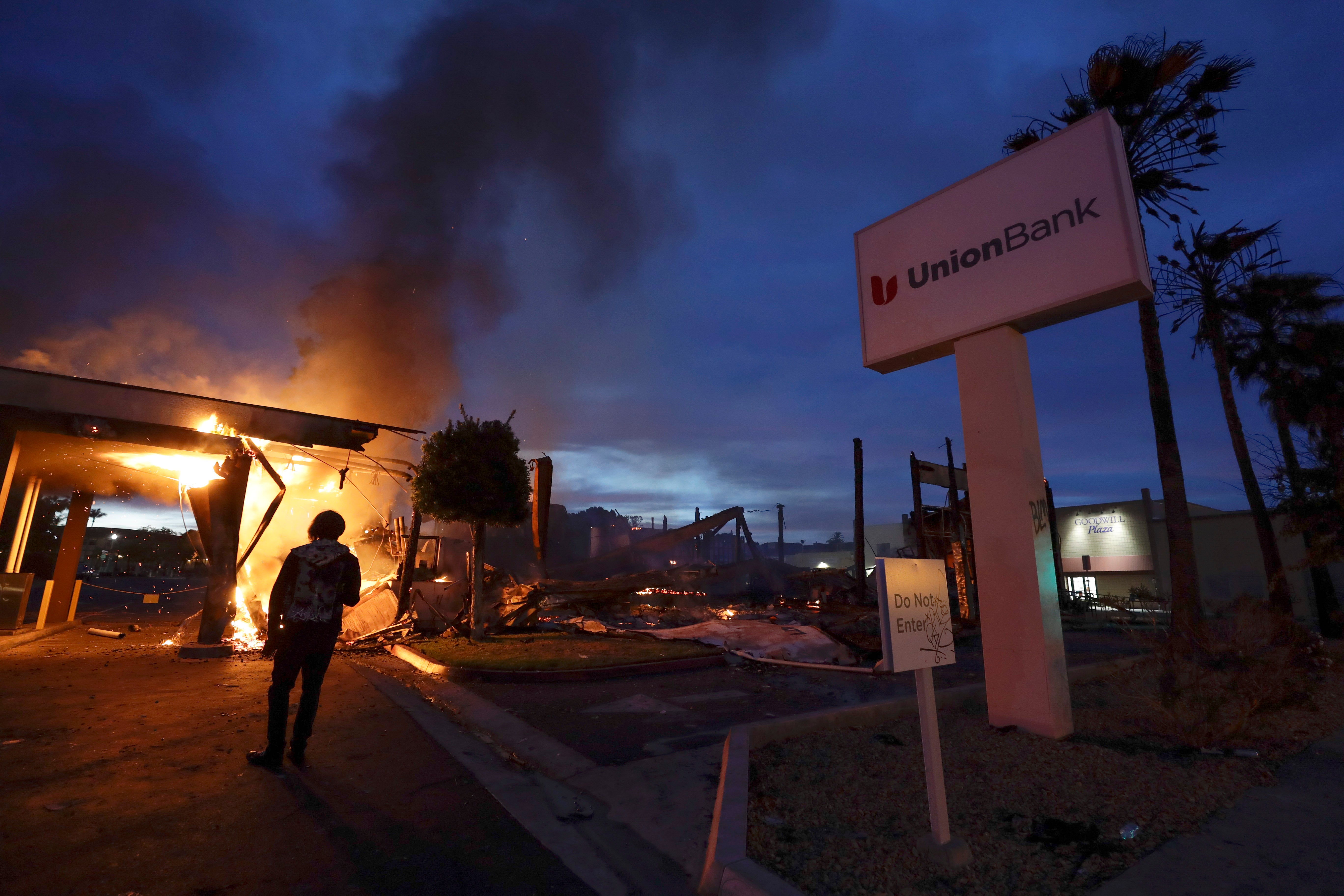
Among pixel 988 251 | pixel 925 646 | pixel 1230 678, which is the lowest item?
pixel 1230 678

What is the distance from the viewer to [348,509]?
20.8 metres

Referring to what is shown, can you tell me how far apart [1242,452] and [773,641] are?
12.2 metres

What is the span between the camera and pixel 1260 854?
2.82 meters

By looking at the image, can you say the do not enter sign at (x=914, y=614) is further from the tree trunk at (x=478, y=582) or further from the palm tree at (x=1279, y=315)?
the palm tree at (x=1279, y=315)

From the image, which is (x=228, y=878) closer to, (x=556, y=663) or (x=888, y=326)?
(x=556, y=663)

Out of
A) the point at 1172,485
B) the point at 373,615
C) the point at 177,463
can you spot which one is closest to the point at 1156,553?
the point at 1172,485

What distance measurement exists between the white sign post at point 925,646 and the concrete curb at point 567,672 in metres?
5.58

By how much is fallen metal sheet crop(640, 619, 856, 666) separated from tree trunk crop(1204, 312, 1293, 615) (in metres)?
9.67

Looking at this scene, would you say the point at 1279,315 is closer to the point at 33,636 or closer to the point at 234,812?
the point at 234,812

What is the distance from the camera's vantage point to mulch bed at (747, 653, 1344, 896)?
2.65 meters

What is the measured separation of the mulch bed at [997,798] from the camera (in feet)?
8.71

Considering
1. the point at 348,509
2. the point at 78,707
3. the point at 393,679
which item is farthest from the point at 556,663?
the point at 348,509

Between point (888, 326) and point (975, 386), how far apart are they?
1.13m

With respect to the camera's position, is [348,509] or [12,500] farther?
[348,509]
